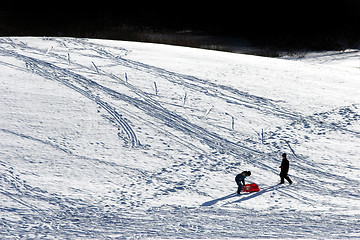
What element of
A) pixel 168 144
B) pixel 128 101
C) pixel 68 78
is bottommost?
pixel 168 144

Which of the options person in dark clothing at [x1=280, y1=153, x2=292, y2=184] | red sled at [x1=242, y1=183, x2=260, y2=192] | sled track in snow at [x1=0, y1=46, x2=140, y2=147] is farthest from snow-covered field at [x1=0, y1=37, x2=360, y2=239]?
person in dark clothing at [x1=280, y1=153, x2=292, y2=184]

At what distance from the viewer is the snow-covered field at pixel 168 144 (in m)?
12.5

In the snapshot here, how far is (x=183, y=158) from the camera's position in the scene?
16.4 meters

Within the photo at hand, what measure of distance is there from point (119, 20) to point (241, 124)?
28.3 m

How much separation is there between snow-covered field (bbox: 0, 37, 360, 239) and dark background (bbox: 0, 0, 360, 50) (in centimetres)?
1470

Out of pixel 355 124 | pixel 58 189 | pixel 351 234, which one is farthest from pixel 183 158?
pixel 355 124

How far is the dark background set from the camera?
4078 centimetres

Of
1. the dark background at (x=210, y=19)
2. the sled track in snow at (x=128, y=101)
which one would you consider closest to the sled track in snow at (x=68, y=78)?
the sled track in snow at (x=128, y=101)

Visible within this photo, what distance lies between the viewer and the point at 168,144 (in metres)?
17.2

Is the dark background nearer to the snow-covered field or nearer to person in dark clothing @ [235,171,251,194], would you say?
the snow-covered field

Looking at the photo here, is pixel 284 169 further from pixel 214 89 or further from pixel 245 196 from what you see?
pixel 214 89

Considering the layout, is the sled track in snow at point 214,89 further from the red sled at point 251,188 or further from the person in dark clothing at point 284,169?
the red sled at point 251,188

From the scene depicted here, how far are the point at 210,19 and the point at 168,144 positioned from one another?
100 ft

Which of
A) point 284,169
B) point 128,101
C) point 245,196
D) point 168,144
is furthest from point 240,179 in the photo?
point 128,101
